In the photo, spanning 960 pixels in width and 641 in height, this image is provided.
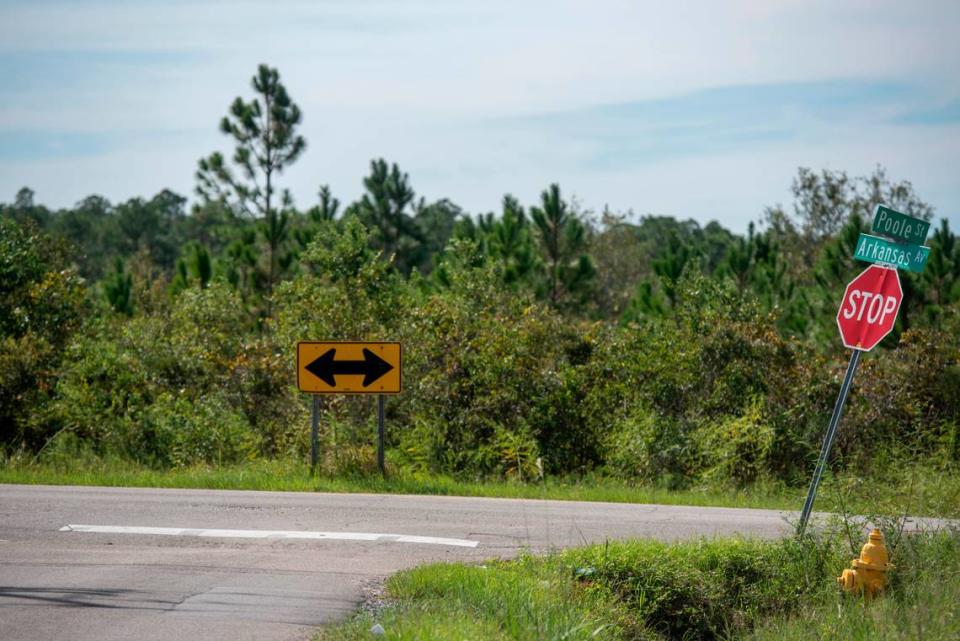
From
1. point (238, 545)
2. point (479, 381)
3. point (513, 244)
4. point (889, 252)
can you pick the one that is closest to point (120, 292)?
point (513, 244)

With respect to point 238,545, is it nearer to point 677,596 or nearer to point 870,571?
point 677,596

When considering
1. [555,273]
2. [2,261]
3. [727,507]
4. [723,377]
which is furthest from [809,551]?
[555,273]

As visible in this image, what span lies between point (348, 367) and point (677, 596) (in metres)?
7.13

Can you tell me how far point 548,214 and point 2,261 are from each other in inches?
823

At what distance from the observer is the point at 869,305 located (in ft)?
33.9

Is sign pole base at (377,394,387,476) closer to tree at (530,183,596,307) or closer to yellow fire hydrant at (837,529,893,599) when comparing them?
yellow fire hydrant at (837,529,893,599)

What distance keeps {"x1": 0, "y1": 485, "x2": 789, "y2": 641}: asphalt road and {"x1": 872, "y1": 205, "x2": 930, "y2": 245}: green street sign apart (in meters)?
3.52

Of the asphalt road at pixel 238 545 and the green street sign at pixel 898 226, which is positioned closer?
the asphalt road at pixel 238 545

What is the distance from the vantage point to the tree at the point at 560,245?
3697 centimetres

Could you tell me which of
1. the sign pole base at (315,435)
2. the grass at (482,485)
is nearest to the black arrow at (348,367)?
the sign pole base at (315,435)

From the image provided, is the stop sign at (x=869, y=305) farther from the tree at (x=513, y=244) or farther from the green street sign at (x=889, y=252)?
the tree at (x=513, y=244)

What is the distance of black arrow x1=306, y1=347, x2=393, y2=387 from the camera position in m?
15.4

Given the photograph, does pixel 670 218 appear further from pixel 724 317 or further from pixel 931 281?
pixel 724 317

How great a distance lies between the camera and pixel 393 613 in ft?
24.7
